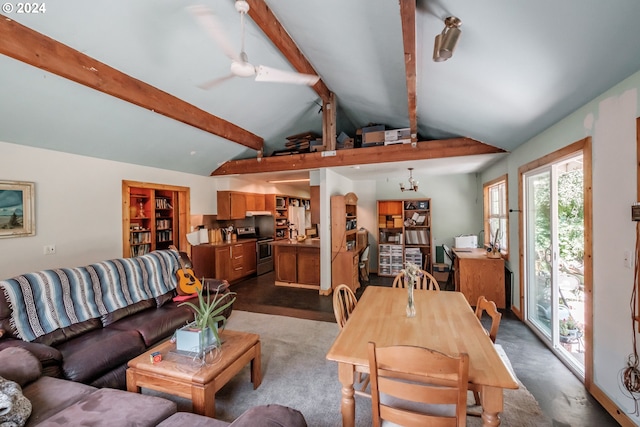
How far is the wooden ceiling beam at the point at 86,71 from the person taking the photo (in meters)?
1.92

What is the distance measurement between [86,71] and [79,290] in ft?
6.49

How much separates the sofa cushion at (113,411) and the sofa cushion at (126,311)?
1277 millimetres

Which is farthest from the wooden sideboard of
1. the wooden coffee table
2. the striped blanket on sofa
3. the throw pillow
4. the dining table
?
the throw pillow

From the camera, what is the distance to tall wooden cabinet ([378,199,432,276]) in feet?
19.0

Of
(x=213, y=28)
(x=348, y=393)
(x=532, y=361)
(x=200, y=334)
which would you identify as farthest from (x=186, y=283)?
(x=532, y=361)

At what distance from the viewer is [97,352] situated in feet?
6.68

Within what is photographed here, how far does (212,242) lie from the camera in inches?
215

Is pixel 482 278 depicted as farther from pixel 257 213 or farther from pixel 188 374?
pixel 257 213

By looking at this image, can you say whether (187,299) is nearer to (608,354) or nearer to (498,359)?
(498,359)

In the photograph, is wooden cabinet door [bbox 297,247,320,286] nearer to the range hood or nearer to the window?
the range hood

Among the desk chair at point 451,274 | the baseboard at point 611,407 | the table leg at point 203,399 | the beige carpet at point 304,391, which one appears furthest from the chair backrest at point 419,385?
the desk chair at point 451,274

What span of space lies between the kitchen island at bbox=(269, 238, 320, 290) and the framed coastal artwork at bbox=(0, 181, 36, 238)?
3.31m

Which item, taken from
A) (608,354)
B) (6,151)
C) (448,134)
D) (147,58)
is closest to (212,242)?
(6,151)

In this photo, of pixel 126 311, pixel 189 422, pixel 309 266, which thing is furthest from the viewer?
pixel 309 266
